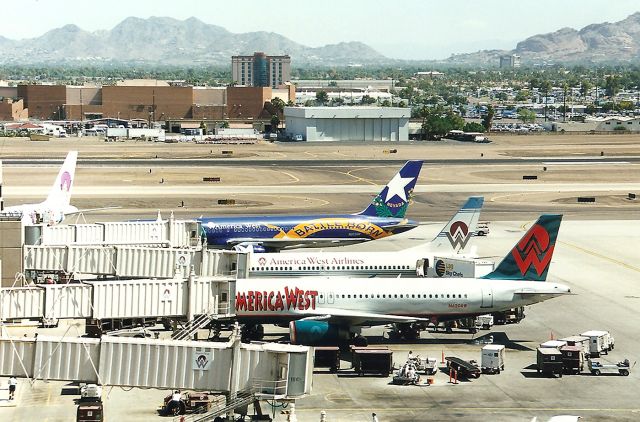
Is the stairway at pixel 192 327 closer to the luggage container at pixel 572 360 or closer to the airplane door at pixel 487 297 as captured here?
the airplane door at pixel 487 297

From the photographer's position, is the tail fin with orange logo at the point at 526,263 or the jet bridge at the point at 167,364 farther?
the tail fin with orange logo at the point at 526,263

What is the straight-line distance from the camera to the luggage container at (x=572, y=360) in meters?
60.7

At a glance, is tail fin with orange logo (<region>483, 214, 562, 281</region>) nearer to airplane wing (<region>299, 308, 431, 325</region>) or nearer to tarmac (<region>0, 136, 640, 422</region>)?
tarmac (<region>0, 136, 640, 422</region>)

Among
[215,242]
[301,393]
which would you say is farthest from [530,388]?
[215,242]

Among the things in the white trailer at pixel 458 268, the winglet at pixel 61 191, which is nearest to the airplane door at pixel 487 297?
the white trailer at pixel 458 268

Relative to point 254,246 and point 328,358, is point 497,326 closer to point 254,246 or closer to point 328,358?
point 328,358

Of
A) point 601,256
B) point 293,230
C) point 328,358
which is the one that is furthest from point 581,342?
point 601,256

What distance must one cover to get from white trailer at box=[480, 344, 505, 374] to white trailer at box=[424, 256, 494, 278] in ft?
50.9

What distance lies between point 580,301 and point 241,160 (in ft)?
403

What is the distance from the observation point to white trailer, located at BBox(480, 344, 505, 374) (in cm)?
6016

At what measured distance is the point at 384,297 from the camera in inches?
2539

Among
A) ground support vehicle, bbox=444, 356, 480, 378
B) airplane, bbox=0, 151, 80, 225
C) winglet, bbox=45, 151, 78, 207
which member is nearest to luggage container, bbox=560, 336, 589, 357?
ground support vehicle, bbox=444, 356, 480, 378

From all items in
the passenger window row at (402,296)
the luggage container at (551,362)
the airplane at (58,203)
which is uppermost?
the airplane at (58,203)

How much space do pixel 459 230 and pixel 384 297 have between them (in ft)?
61.6
